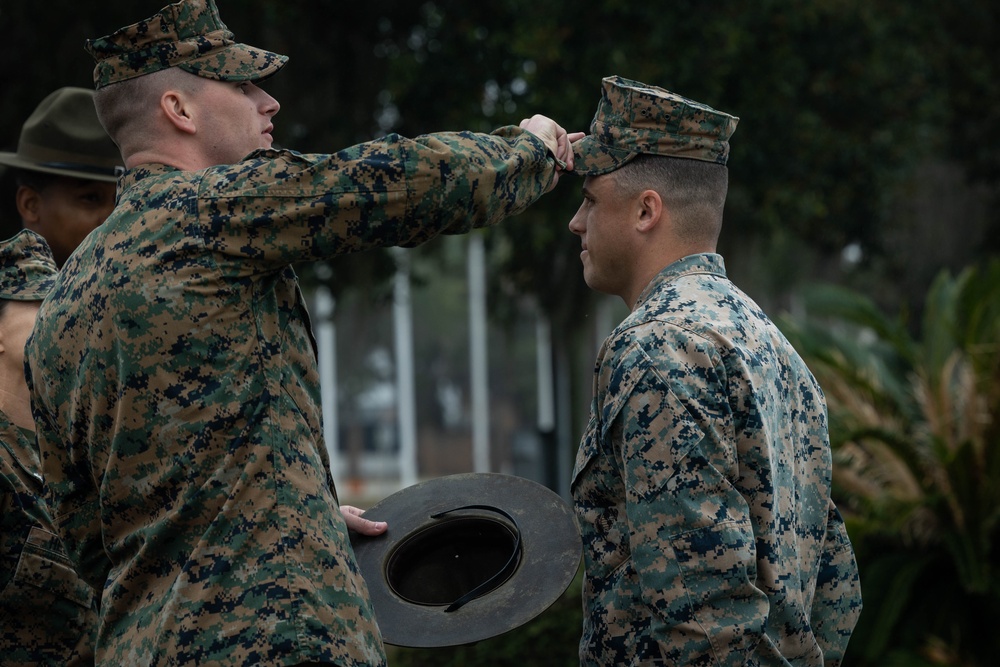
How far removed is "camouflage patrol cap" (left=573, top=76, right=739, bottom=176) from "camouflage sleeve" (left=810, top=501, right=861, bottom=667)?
1.04 meters

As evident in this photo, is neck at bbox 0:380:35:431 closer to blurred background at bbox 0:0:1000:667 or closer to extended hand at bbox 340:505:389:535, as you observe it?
extended hand at bbox 340:505:389:535

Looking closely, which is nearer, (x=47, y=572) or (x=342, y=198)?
(x=342, y=198)

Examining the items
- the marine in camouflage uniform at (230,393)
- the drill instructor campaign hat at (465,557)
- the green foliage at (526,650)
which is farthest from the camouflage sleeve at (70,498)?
the green foliage at (526,650)

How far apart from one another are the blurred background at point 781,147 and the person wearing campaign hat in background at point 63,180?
3970 mm

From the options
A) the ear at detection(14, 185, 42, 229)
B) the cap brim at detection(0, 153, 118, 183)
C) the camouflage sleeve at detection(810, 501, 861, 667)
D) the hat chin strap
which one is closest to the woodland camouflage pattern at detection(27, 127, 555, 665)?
the hat chin strap

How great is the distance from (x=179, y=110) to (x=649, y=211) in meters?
1.23

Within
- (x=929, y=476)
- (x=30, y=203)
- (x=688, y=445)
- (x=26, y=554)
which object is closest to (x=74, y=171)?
(x=30, y=203)

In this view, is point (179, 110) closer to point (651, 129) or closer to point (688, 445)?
point (651, 129)

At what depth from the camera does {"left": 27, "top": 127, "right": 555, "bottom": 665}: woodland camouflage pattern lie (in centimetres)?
258

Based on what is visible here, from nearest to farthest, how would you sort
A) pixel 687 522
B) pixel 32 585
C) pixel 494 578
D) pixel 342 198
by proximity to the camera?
pixel 342 198 < pixel 687 522 < pixel 494 578 < pixel 32 585

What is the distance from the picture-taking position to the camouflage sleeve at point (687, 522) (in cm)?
274

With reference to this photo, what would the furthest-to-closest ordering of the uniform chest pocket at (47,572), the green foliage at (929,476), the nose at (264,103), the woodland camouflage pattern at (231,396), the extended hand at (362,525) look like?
1. the green foliage at (929,476)
2. the uniform chest pocket at (47,572)
3. the extended hand at (362,525)
4. the nose at (264,103)
5. the woodland camouflage pattern at (231,396)

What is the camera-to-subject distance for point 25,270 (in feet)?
12.2

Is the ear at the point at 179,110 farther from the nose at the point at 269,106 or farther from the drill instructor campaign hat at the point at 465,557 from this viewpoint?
the drill instructor campaign hat at the point at 465,557
